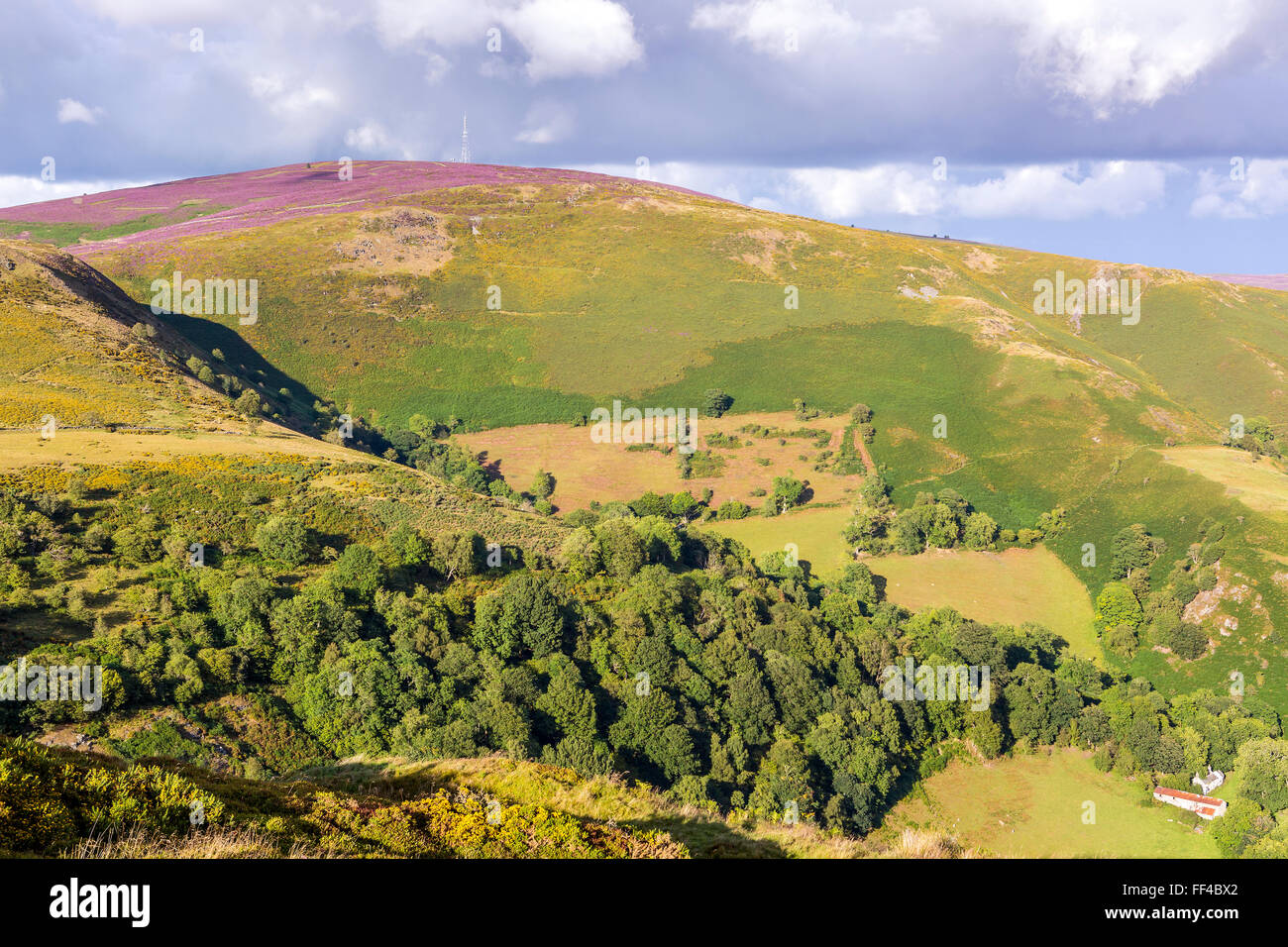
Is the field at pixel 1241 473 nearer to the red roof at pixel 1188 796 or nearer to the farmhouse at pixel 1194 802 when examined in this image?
the red roof at pixel 1188 796

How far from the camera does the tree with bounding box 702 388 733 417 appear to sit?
128500 millimetres

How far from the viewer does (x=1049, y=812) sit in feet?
186

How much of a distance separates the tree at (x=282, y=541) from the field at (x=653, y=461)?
52174mm

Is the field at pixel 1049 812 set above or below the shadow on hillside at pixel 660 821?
below

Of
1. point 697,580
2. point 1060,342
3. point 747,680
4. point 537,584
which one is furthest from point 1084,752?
point 1060,342

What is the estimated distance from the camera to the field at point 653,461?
4294 inches

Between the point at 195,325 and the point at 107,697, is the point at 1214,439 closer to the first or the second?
the point at 107,697

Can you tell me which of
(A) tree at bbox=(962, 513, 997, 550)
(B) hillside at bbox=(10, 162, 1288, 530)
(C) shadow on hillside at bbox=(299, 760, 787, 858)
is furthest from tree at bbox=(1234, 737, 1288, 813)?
(C) shadow on hillside at bbox=(299, 760, 787, 858)

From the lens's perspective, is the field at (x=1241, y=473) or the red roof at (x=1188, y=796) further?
the field at (x=1241, y=473)

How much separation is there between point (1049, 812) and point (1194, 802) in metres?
11.1

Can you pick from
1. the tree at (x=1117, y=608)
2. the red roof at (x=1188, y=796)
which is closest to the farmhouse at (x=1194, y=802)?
the red roof at (x=1188, y=796)

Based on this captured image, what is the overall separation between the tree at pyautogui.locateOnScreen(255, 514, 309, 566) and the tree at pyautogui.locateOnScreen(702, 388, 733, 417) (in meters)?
83.3

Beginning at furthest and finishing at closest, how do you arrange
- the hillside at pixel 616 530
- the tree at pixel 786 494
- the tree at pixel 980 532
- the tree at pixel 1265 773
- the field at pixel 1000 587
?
1. the tree at pixel 786 494
2. the tree at pixel 980 532
3. the field at pixel 1000 587
4. the tree at pixel 1265 773
5. the hillside at pixel 616 530

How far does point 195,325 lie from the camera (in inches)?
5241
